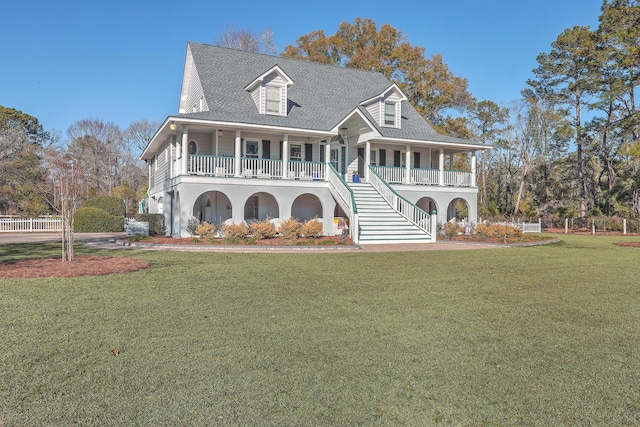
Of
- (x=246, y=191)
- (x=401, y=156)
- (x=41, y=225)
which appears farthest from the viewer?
(x=41, y=225)

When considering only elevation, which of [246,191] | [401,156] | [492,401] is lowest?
[492,401]

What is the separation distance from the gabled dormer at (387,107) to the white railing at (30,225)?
797 inches

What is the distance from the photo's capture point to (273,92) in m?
21.9

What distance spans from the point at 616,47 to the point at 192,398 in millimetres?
41188

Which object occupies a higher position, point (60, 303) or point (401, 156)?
point (401, 156)

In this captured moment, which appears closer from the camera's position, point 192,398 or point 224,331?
point 192,398

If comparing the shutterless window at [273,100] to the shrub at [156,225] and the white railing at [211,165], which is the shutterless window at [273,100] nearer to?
the white railing at [211,165]

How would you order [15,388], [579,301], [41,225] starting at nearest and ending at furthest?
[15,388], [579,301], [41,225]

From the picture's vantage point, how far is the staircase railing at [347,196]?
56.8 ft

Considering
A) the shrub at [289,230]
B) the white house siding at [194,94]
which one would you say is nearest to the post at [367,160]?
the shrub at [289,230]

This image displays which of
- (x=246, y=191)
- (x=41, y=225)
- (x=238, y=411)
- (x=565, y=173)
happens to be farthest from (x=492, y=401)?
(x=565, y=173)

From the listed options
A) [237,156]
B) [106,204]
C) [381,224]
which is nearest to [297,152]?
[237,156]

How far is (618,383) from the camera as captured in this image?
3.74 m

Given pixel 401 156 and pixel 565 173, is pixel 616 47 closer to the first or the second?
pixel 565 173
